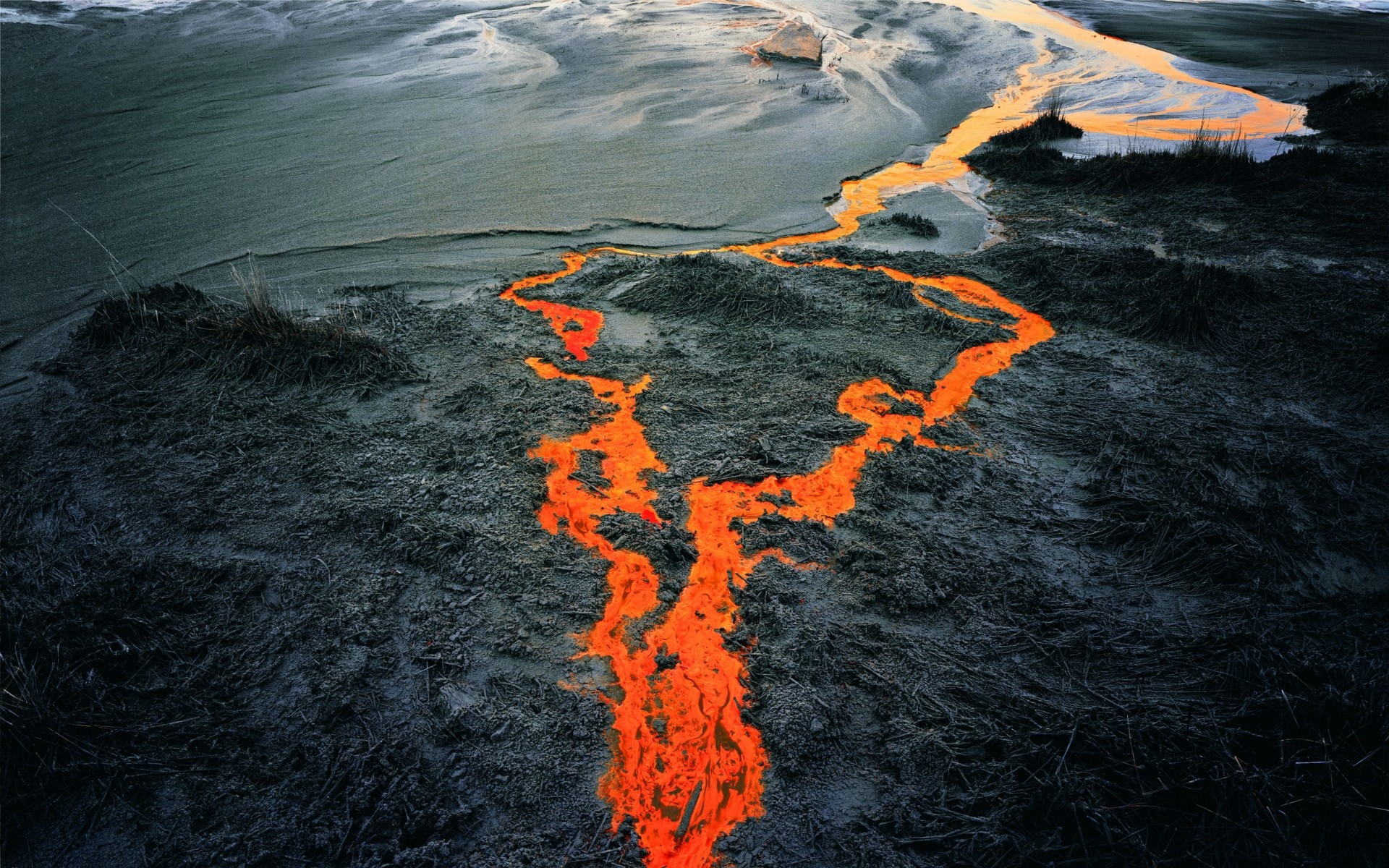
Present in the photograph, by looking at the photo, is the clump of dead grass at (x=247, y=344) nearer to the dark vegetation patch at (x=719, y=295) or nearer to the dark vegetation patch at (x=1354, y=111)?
the dark vegetation patch at (x=719, y=295)

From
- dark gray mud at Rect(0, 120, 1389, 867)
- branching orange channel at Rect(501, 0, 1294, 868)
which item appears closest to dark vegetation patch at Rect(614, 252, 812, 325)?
dark gray mud at Rect(0, 120, 1389, 867)

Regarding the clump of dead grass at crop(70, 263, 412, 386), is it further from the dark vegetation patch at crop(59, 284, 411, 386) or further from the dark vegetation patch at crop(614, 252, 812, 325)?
the dark vegetation patch at crop(614, 252, 812, 325)

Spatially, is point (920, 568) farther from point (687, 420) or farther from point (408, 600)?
point (408, 600)

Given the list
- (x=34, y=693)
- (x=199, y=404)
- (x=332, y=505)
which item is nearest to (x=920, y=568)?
(x=332, y=505)

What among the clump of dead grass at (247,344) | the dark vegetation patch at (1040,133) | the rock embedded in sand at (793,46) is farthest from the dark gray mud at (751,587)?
the rock embedded in sand at (793,46)

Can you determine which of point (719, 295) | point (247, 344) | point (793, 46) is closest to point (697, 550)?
point (719, 295)

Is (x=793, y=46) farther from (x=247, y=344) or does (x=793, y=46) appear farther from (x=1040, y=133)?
(x=247, y=344)
